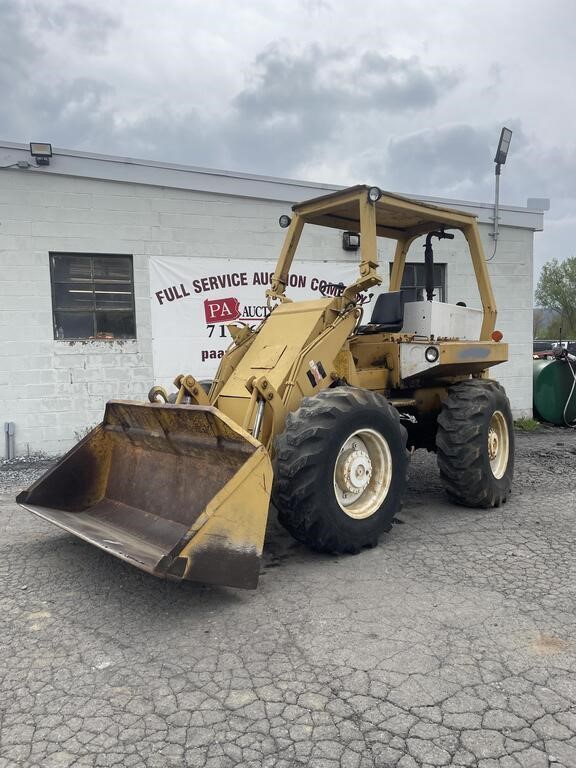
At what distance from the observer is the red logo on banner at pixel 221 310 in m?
8.98

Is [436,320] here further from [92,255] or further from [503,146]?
[503,146]

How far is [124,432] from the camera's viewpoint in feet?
16.4

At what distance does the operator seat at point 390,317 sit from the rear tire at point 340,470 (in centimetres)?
148

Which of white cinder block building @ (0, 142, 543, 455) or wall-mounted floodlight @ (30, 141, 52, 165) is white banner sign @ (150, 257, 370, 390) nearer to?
white cinder block building @ (0, 142, 543, 455)

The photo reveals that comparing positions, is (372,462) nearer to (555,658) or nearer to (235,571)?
(235,571)

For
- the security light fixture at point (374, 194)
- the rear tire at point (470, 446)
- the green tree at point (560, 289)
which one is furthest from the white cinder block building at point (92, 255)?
the green tree at point (560, 289)

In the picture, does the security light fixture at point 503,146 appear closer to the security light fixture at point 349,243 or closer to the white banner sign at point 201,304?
the security light fixture at point 349,243

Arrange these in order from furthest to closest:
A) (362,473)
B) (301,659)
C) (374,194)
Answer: (374,194)
(362,473)
(301,659)

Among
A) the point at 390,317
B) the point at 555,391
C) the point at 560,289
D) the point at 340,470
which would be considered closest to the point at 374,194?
the point at 390,317

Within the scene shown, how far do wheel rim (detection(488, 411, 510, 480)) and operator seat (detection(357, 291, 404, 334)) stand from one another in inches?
50.7

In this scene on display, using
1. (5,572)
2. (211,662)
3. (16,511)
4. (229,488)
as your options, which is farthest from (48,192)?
(211,662)

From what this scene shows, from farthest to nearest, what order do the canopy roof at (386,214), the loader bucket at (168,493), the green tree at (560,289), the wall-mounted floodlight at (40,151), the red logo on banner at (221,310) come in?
the green tree at (560,289)
the red logo on banner at (221,310)
the wall-mounted floodlight at (40,151)
the canopy roof at (386,214)
the loader bucket at (168,493)

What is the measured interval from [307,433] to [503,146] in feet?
26.0

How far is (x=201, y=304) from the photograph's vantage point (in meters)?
8.92
